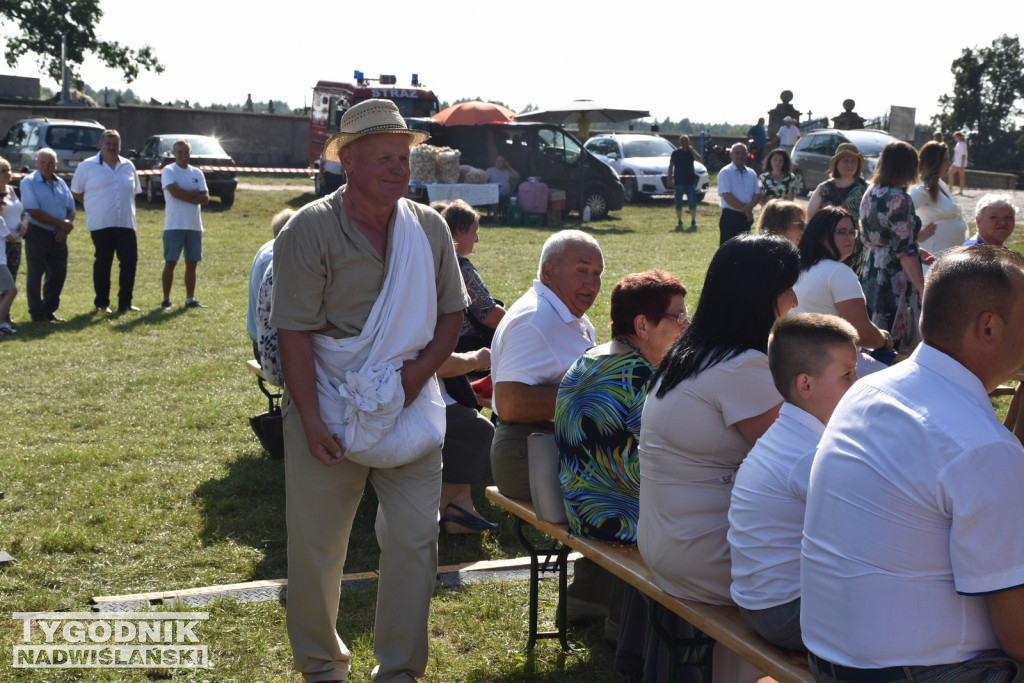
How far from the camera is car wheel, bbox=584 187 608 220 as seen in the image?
22141mm

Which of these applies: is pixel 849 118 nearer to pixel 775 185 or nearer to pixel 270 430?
pixel 775 185

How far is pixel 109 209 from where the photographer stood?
1200 centimetres

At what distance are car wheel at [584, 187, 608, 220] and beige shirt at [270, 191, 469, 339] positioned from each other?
18832mm

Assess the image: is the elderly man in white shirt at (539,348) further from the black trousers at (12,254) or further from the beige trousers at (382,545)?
the black trousers at (12,254)

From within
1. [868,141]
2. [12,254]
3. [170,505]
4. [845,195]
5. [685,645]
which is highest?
[868,141]

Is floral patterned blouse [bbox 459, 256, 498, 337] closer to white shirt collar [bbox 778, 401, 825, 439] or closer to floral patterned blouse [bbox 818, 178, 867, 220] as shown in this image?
white shirt collar [bbox 778, 401, 825, 439]

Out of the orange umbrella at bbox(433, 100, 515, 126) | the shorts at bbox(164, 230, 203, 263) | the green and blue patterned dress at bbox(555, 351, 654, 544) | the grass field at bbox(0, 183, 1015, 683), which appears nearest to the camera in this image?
the green and blue patterned dress at bbox(555, 351, 654, 544)

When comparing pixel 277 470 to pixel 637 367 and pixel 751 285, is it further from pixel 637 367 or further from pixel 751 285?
pixel 751 285

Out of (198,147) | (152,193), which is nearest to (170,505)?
(152,193)

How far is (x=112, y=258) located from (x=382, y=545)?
963 cm

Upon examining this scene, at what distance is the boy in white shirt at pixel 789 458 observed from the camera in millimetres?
2859

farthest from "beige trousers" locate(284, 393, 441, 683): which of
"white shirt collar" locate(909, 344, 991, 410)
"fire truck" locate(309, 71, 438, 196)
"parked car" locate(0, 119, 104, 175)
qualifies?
"parked car" locate(0, 119, 104, 175)

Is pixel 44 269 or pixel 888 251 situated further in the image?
pixel 44 269

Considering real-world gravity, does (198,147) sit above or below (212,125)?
below
